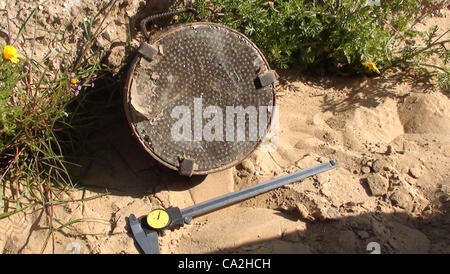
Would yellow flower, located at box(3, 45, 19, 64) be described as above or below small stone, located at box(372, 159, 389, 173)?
above

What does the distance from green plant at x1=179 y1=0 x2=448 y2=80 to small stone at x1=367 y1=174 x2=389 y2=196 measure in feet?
2.70

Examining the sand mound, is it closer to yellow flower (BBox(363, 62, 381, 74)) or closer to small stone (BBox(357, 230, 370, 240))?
yellow flower (BBox(363, 62, 381, 74))

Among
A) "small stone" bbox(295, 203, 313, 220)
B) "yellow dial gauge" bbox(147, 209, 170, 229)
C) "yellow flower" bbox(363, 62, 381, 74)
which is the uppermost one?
"yellow flower" bbox(363, 62, 381, 74)

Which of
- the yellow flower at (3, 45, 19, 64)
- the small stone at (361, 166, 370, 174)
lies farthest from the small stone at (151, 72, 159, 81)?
the small stone at (361, 166, 370, 174)

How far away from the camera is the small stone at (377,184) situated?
3277 millimetres

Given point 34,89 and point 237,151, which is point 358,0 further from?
point 34,89

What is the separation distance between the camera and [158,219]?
3061 mm

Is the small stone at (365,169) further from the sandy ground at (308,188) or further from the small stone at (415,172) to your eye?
the small stone at (415,172)

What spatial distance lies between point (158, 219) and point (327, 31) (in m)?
1.79

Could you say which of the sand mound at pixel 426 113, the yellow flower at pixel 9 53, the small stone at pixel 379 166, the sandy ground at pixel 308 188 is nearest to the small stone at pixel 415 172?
the sandy ground at pixel 308 188

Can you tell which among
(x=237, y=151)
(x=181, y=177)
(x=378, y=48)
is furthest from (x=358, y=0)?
(x=181, y=177)

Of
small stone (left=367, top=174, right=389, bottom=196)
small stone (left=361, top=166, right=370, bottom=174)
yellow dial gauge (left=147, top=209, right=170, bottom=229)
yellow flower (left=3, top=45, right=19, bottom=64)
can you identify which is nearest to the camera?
yellow flower (left=3, top=45, right=19, bottom=64)

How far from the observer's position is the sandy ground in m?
3.01

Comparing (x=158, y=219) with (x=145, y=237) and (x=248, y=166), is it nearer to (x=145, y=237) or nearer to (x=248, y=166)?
(x=145, y=237)
